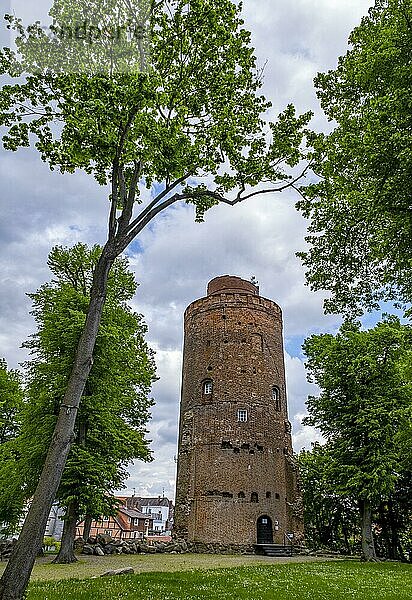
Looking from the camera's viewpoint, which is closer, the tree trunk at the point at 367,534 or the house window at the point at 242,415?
the tree trunk at the point at 367,534

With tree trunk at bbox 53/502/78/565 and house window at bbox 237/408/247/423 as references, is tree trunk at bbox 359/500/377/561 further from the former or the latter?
tree trunk at bbox 53/502/78/565

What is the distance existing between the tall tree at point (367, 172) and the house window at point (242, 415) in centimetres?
1780

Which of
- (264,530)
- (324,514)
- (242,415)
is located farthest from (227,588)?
(324,514)

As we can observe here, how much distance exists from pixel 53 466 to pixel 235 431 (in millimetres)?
23001

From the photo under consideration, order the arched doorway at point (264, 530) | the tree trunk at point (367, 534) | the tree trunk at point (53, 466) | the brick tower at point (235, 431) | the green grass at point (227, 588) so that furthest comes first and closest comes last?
the brick tower at point (235, 431) < the arched doorway at point (264, 530) < the tree trunk at point (367, 534) < the green grass at point (227, 588) < the tree trunk at point (53, 466)

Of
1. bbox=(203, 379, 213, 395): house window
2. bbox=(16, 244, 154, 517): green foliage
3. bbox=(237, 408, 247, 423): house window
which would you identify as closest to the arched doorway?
bbox=(237, 408, 247, 423): house window

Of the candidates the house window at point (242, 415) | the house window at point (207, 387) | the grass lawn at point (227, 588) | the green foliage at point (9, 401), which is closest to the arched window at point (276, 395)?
the house window at point (242, 415)

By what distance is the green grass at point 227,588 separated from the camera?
30.3 feet

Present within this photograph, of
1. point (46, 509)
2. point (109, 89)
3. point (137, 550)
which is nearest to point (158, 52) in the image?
point (109, 89)

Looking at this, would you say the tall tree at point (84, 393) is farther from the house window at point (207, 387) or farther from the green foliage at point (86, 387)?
the house window at point (207, 387)

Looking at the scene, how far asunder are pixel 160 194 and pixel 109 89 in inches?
95.4

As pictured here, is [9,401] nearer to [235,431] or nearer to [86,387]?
[86,387]

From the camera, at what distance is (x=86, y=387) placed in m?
20.6

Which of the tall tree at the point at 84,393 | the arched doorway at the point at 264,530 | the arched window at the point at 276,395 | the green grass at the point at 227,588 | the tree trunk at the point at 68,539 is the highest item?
the arched window at the point at 276,395
